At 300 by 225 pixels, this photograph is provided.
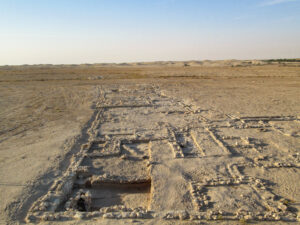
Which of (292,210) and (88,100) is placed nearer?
(292,210)

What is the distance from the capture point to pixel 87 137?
7.54 meters

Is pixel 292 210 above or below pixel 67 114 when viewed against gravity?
below

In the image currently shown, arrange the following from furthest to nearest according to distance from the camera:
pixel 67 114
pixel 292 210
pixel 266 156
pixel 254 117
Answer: pixel 67 114 → pixel 254 117 → pixel 266 156 → pixel 292 210

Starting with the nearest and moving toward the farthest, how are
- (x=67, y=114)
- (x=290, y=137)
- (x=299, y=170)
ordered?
(x=299, y=170), (x=290, y=137), (x=67, y=114)

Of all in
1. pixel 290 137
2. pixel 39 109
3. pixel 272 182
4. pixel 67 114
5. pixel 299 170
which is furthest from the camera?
pixel 39 109

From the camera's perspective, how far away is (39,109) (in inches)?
452

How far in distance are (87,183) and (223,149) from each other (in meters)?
4.08

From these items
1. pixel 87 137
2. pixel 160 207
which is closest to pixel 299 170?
pixel 160 207

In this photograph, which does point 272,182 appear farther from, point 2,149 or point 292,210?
point 2,149

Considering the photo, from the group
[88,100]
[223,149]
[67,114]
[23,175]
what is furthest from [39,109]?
[223,149]

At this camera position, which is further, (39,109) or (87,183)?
(39,109)

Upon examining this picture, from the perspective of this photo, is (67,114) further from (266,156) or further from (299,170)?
(299,170)

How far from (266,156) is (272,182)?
1.34 meters

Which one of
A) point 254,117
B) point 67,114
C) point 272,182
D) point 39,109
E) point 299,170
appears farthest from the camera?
point 39,109
